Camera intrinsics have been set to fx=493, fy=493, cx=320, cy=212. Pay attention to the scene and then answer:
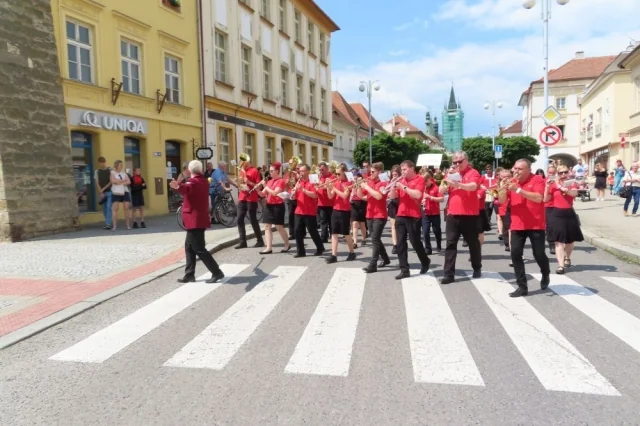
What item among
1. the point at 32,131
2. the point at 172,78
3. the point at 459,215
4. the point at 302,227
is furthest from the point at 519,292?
the point at 172,78

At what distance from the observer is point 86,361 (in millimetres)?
4172

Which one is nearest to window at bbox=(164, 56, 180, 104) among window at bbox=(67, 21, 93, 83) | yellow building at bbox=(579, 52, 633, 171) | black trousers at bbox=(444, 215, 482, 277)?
window at bbox=(67, 21, 93, 83)

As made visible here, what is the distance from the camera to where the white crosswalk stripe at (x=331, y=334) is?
13.0 ft

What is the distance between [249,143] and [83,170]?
10796 millimetres

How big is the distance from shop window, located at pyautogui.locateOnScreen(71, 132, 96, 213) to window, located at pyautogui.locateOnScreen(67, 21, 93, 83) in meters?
1.70

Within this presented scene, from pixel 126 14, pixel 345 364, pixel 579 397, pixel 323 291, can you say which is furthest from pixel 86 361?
pixel 126 14

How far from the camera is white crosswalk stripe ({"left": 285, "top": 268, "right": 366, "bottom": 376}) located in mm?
3977

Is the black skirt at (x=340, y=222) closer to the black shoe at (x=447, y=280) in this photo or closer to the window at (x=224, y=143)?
the black shoe at (x=447, y=280)

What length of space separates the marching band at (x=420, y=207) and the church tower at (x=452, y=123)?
172m

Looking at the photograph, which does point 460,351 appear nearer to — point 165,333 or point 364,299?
point 364,299

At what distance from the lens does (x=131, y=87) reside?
16172mm

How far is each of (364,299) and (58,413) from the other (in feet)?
12.1

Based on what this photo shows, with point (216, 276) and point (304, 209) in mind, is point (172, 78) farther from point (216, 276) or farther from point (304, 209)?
point (216, 276)

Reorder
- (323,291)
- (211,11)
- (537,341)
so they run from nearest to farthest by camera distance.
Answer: (537,341)
(323,291)
(211,11)
